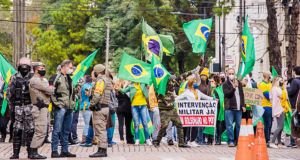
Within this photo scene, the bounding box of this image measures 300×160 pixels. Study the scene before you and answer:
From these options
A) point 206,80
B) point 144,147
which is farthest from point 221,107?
point 144,147

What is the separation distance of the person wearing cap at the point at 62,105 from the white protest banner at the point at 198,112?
11.3 feet

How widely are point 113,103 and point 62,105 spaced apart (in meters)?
2.79

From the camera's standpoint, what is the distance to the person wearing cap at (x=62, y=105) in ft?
28.8

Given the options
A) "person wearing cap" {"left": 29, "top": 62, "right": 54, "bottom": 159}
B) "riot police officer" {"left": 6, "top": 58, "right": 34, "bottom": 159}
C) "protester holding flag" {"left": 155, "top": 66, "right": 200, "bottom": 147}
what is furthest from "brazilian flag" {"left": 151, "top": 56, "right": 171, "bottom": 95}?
"riot police officer" {"left": 6, "top": 58, "right": 34, "bottom": 159}

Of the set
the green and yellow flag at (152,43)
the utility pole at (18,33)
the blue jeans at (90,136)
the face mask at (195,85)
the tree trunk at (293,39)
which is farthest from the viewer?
the utility pole at (18,33)

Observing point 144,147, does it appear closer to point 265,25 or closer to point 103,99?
point 103,99

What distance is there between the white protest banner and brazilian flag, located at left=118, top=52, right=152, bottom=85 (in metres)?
1.10

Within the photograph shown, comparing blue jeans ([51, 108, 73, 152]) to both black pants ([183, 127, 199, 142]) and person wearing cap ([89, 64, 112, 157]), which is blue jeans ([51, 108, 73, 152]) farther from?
black pants ([183, 127, 199, 142])

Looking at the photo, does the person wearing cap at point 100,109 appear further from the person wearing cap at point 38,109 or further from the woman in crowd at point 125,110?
the woman in crowd at point 125,110

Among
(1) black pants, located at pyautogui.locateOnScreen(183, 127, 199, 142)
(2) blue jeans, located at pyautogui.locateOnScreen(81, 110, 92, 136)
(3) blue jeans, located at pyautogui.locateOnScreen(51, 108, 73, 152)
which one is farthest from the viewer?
(1) black pants, located at pyautogui.locateOnScreen(183, 127, 199, 142)

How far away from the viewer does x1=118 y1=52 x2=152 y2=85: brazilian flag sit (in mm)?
11078

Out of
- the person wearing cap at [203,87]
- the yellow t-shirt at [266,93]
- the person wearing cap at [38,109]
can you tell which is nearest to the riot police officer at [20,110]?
the person wearing cap at [38,109]

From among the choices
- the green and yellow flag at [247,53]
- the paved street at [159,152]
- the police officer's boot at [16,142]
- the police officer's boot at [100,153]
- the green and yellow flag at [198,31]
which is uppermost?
the green and yellow flag at [198,31]

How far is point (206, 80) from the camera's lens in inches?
470
